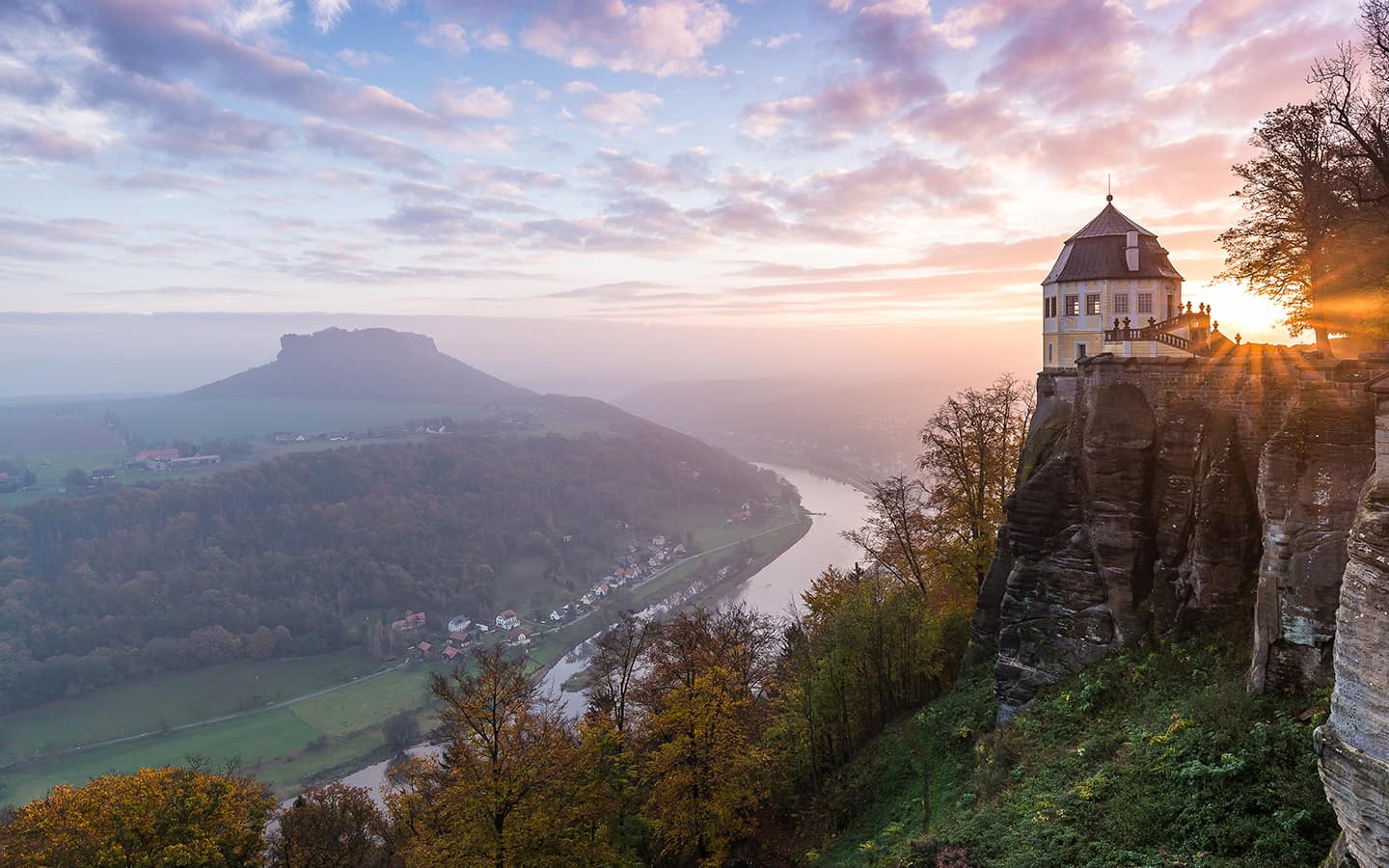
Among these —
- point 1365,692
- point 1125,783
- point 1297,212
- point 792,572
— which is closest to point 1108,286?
point 1297,212

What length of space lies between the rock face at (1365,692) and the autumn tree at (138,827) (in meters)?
28.4

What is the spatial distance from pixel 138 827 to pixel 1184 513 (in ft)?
105

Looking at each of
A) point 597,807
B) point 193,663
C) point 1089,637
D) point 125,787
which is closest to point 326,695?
point 193,663

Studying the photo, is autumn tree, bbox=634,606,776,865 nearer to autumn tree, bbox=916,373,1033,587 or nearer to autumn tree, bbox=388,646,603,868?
autumn tree, bbox=388,646,603,868

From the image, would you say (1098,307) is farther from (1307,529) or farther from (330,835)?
(330,835)

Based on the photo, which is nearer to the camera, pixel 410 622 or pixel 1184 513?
pixel 1184 513

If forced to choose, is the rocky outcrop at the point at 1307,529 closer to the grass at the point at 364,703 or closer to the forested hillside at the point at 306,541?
the grass at the point at 364,703

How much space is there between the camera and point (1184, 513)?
18.2 m

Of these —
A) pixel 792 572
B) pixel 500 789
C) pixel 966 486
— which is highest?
pixel 966 486

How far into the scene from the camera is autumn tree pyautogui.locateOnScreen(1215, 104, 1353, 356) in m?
21.4

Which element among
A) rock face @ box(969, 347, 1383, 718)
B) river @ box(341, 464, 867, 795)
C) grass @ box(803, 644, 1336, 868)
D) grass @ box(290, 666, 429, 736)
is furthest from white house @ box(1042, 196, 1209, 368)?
grass @ box(290, 666, 429, 736)

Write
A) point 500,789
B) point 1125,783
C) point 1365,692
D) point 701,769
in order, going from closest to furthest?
point 1365,692, point 1125,783, point 500,789, point 701,769

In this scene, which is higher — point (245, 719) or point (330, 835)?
point (330, 835)

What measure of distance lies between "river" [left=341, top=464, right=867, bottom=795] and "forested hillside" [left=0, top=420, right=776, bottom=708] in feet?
69.5
